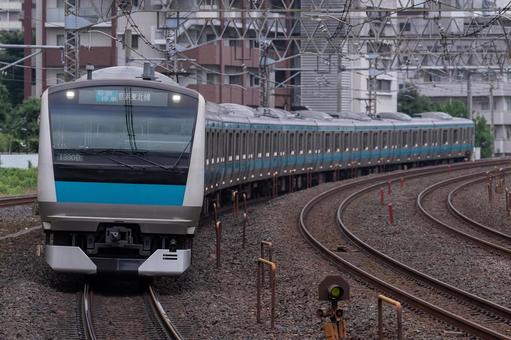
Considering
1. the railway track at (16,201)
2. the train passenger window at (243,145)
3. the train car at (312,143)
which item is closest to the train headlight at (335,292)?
the train car at (312,143)

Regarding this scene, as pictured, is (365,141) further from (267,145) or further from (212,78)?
(212,78)

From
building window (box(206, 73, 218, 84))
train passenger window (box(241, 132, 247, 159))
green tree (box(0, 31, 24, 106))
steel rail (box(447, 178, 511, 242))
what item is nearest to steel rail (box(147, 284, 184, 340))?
steel rail (box(447, 178, 511, 242))

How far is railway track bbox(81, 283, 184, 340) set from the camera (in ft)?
30.8

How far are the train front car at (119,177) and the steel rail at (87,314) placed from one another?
0.31m

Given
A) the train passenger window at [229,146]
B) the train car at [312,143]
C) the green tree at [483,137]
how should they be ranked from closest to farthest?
1. the train car at [312,143]
2. the train passenger window at [229,146]
3. the green tree at [483,137]

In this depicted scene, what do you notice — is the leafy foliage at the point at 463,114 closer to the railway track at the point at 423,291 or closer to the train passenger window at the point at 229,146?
the train passenger window at the point at 229,146

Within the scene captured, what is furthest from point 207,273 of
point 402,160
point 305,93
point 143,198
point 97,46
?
point 305,93

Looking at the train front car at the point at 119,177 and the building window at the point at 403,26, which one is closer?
the train front car at the point at 119,177

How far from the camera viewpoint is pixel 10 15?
9506cm

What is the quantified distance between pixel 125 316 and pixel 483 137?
187 ft

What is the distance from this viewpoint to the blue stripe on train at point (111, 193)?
36.7ft

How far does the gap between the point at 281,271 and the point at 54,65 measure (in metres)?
36.0

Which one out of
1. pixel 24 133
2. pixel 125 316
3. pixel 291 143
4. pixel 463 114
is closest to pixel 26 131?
pixel 24 133

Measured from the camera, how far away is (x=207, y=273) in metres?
13.2
